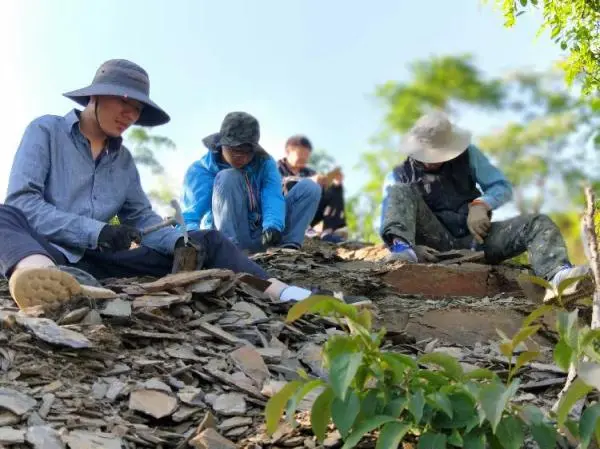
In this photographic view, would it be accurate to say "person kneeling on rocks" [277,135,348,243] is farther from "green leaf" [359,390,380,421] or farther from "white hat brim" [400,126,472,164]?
"green leaf" [359,390,380,421]

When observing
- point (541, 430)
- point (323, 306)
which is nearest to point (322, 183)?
point (323, 306)

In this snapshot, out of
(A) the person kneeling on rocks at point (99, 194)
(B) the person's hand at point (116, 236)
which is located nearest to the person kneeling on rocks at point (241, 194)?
(A) the person kneeling on rocks at point (99, 194)

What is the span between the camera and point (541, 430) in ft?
9.16

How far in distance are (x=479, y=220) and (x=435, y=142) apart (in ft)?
2.24

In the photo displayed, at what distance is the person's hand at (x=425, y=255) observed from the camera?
5.98 metres

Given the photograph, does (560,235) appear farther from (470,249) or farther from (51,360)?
(51,360)

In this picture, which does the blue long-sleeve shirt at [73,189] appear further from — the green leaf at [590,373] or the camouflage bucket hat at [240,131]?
the green leaf at [590,373]

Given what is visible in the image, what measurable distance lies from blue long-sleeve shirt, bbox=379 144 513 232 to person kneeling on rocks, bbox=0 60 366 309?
66.3 inches

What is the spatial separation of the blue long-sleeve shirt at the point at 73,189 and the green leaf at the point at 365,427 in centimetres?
222

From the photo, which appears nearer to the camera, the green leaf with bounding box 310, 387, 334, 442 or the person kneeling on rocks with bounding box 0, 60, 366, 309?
the green leaf with bounding box 310, 387, 334, 442

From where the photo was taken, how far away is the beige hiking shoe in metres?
3.83

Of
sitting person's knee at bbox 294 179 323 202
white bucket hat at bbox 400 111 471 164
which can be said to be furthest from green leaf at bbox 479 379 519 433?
sitting person's knee at bbox 294 179 323 202

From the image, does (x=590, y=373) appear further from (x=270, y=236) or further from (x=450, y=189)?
(x=270, y=236)

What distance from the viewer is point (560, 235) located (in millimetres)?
5523
